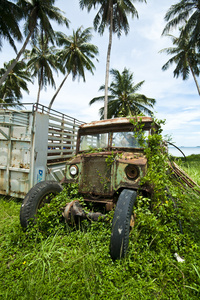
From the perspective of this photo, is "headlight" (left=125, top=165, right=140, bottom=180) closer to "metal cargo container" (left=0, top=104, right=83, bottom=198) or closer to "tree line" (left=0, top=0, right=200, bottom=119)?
"metal cargo container" (left=0, top=104, right=83, bottom=198)

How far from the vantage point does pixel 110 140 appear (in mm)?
3400

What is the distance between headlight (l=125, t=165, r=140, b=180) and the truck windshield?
58 cm

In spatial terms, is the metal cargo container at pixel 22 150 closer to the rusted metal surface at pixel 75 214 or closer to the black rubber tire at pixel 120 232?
the rusted metal surface at pixel 75 214

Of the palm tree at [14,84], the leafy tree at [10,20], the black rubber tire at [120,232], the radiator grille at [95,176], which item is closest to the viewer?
the black rubber tire at [120,232]

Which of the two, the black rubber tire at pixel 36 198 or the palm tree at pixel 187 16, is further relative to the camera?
the palm tree at pixel 187 16

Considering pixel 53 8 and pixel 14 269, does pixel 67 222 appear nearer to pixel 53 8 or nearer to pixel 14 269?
pixel 14 269

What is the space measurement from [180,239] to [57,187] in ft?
7.59

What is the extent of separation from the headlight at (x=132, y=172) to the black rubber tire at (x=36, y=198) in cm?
153

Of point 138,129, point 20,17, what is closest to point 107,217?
point 138,129

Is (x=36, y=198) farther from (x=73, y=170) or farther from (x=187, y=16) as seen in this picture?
(x=187, y=16)

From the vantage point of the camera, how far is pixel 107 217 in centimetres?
244

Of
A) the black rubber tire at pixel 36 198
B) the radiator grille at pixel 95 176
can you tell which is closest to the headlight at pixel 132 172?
the radiator grille at pixel 95 176

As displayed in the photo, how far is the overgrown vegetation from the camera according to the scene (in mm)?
1679

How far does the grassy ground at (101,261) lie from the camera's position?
1.67 m
